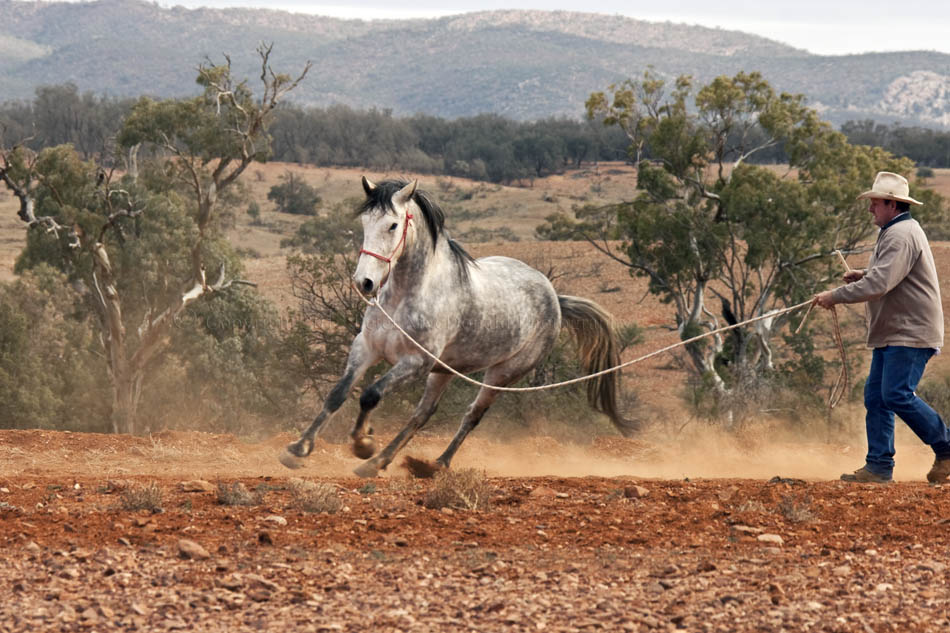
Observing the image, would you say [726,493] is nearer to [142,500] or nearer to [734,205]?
[142,500]

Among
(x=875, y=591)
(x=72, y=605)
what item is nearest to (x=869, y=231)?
(x=875, y=591)

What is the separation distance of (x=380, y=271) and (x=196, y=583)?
3582 millimetres

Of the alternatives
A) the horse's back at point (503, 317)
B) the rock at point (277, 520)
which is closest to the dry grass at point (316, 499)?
the rock at point (277, 520)

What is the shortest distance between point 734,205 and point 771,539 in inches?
668

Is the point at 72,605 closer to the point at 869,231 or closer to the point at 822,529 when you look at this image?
the point at 822,529

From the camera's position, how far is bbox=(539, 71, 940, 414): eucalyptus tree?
22.0m

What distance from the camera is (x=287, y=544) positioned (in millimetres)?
5648

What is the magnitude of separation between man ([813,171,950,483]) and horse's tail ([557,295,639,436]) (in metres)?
3.37

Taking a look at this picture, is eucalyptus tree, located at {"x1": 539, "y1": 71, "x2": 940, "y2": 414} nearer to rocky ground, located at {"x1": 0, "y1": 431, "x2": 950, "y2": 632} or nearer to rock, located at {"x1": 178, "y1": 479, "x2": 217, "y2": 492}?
rocky ground, located at {"x1": 0, "y1": 431, "x2": 950, "y2": 632}

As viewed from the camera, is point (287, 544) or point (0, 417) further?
point (0, 417)

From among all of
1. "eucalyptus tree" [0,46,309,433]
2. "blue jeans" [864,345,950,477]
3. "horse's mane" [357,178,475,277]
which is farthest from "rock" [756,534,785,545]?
"eucalyptus tree" [0,46,309,433]

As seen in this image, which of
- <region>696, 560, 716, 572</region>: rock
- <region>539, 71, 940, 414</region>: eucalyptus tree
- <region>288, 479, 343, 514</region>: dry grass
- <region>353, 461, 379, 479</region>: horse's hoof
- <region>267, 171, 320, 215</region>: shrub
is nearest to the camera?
<region>696, 560, 716, 572</region>: rock

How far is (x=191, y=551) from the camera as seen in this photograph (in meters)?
5.35

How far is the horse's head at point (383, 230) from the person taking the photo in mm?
8039
